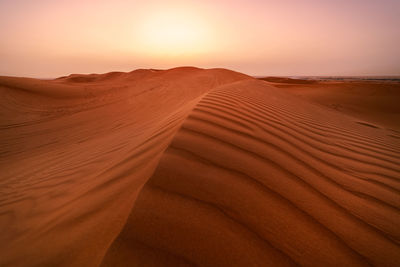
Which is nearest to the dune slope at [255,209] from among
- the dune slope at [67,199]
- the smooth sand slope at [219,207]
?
the smooth sand slope at [219,207]

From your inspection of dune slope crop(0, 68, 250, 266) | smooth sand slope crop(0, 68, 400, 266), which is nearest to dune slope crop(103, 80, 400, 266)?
smooth sand slope crop(0, 68, 400, 266)

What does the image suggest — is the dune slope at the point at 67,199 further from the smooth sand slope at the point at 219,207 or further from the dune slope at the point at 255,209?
the dune slope at the point at 255,209

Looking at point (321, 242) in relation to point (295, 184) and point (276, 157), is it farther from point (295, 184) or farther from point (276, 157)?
point (276, 157)

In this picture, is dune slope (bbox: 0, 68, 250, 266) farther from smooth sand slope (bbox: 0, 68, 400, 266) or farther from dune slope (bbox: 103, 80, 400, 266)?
dune slope (bbox: 103, 80, 400, 266)

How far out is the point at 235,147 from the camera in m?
1.41

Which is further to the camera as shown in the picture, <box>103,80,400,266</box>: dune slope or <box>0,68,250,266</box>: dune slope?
<box>0,68,250,266</box>: dune slope

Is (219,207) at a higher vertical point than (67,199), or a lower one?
higher

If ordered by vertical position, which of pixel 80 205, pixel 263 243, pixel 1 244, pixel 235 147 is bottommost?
pixel 1 244

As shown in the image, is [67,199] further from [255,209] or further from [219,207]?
[255,209]

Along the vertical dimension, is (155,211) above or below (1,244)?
above

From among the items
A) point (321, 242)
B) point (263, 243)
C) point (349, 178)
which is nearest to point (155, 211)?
point (263, 243)

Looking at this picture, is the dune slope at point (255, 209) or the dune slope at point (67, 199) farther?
the dune slope at point (67, 199)

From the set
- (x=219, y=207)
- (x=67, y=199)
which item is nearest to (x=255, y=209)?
(x=219, y=207)

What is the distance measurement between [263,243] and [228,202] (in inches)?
8.5
